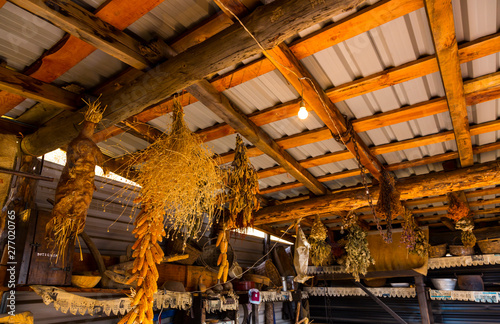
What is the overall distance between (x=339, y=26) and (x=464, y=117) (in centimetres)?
177

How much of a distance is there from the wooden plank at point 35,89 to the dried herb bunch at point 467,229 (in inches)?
277

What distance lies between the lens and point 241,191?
3340 millimetres

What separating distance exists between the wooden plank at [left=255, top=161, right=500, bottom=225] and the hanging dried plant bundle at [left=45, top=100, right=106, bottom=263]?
372 cm

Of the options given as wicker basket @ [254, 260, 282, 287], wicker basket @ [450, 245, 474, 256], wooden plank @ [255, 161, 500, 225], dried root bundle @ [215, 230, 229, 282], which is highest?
wooden plank @ [255, 161, 500, 225]

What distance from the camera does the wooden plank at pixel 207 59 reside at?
71.3 inches

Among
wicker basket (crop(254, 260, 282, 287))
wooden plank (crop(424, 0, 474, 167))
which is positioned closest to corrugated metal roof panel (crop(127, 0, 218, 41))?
wooden plank (crop(424, 0, 474, 167))

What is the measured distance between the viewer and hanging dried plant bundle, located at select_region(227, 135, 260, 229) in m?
3.29

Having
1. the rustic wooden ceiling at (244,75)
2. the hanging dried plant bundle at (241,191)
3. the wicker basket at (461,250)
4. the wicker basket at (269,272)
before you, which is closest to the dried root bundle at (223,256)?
the hanging dried plant bundle at (241,191)

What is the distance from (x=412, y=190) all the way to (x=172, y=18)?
158 inches

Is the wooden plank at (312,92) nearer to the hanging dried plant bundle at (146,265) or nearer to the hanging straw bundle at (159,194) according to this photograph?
the hanging straw bundle at (159,194)

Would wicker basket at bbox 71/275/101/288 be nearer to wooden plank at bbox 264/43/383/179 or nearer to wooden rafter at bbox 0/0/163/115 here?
wooden rafter at bbox 0/0/163/115

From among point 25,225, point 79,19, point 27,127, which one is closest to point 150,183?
point 79,19

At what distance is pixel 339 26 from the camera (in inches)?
91.2

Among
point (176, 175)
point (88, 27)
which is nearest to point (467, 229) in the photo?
point (176, 175)
